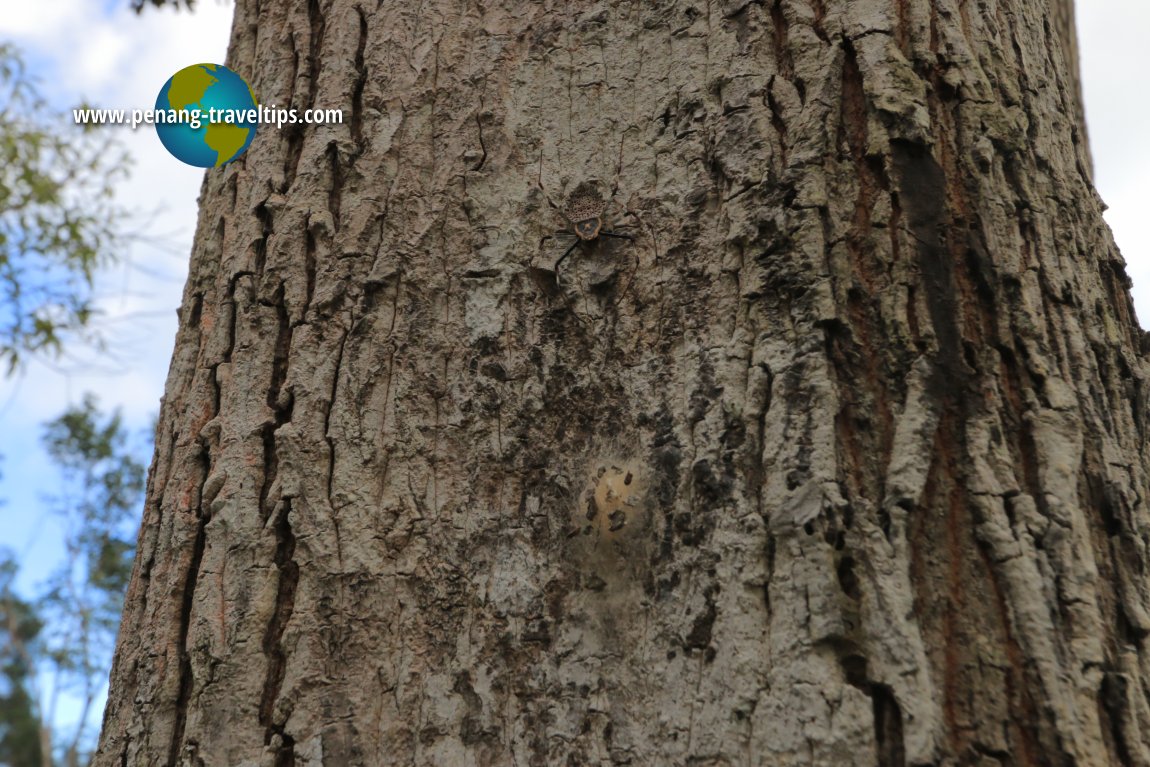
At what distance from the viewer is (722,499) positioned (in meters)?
1.19

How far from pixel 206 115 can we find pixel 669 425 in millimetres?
1187

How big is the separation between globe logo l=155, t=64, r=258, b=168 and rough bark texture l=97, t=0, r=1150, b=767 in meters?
0.20

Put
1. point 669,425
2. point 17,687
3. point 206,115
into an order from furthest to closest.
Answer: point 17,687 → point 206,115 → point 669,425

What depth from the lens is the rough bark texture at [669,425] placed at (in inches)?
43.5

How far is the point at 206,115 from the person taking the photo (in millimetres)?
1834

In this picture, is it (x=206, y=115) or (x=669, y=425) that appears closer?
(x=669, y=425)

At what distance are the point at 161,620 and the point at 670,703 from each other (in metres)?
0.78

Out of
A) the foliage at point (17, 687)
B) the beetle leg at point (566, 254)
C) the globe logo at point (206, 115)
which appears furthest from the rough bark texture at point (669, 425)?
the foliage at point (17, 687)

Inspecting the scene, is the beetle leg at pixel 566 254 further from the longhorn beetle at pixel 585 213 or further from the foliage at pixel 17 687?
the foliage at pixel 17 687

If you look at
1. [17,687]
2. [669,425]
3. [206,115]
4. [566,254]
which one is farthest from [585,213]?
[17,687]

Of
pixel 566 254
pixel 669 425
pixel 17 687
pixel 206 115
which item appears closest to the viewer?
pixel 669 425

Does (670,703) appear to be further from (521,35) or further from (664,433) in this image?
(521,35)

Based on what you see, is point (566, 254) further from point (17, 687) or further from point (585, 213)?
point (17, 687)

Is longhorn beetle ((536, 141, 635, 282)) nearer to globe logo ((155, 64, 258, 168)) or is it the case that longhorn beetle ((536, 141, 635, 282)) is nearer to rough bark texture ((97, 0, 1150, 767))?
rough bark texture ((97, 0, 1150, 767))
